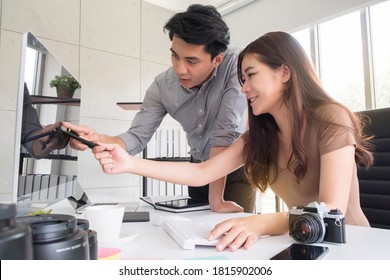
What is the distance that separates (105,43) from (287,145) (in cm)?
254

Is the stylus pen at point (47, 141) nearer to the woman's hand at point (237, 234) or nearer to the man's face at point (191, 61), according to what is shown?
the woman's hand at point (237, 234)

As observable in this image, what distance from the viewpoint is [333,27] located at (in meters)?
2.93

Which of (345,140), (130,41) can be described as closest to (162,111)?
(345,140)

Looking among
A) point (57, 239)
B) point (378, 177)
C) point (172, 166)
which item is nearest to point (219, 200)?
point (172, 166)

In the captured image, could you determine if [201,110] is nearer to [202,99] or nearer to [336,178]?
[202,99]

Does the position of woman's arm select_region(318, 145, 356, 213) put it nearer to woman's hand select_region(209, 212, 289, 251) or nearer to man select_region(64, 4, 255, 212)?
woman's hand select_region(209, 212, 289, 251)

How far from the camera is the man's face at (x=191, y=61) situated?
133 centimetres

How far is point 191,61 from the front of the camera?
1.35 metres

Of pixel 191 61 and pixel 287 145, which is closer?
pixel 287 145

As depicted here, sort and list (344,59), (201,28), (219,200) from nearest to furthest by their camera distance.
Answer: (219,200) → (201,28) → (344,59)
